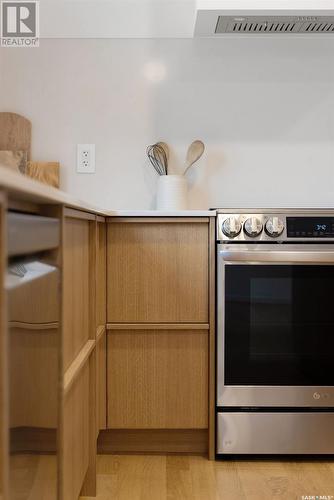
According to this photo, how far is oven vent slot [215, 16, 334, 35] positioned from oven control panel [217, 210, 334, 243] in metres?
0.78

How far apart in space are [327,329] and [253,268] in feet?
1.17

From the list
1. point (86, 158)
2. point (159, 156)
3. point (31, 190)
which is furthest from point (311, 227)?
point (31, 190)

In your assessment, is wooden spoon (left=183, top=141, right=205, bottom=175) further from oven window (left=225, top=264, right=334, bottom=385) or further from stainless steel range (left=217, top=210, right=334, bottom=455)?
oven window (left=225, top=264, right=334, bottom=385)

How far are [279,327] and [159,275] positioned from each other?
49 centimetres

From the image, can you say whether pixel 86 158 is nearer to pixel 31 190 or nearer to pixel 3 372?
pixel 31 190

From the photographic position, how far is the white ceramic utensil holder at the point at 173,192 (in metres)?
2.20

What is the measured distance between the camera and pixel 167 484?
170 centimetres

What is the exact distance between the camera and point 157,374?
1897 millimetres

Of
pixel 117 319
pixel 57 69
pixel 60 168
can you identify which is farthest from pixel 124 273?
pixel 57 69

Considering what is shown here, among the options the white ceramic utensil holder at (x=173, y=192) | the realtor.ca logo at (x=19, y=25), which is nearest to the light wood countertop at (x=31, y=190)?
the white ceramic utensil holder at (x=173, y=192)

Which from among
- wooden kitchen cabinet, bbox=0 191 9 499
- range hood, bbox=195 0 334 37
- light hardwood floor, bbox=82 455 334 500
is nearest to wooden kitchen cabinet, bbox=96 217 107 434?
light hardwood floor, bbox=82 455 334 500

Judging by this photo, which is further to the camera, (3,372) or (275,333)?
(275,333)

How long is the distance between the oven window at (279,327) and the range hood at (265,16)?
97 cm

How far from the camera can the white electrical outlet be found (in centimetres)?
235
